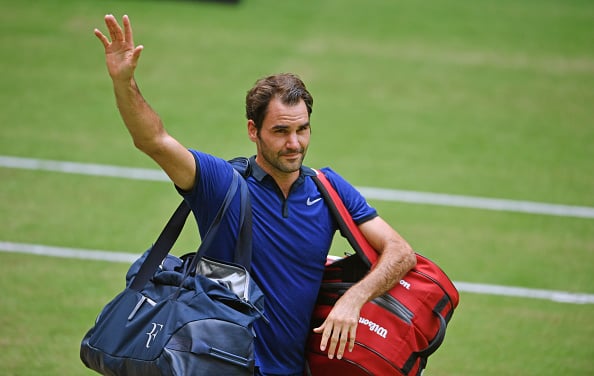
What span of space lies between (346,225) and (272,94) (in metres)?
0.84

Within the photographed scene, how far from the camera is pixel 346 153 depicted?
1134cm

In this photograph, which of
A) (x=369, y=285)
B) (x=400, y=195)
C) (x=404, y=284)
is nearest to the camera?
(x=369, y=285)

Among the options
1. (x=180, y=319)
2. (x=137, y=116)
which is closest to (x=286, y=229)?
(x=180, y=319)

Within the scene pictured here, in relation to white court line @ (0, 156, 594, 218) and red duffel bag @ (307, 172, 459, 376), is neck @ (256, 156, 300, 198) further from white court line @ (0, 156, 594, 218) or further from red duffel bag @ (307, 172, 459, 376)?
white court line @ (0, 156, 594, 218)

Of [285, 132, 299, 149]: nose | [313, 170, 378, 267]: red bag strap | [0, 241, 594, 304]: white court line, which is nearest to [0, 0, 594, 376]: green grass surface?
[0, 241, 594, 304]: white court line

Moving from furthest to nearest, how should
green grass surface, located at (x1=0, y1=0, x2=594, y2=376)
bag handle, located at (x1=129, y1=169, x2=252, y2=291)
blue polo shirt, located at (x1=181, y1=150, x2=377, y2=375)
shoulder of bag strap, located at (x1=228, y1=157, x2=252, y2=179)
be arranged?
green grass surface, located at (x1=0, y1=0, x2=594, y2=376) < shoulder of bag strap, located at (x1=228, y1=157, x2=252, y2=179) < blue polo shirt, located at (x1=181, y1=150, x2=377, y2=375) < bag handle, located at (x1=129, y1=169, x2=252, y2=291)

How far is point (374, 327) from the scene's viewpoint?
4848 millimetres

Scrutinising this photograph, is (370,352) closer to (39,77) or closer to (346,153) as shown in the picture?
(346,153)

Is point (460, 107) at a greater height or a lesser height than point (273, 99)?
lesser

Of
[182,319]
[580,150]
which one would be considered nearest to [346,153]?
[580,150]

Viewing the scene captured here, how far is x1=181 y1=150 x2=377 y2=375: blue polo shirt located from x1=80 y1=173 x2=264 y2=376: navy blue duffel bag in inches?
4.4

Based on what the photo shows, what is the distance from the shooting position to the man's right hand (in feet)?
14.1

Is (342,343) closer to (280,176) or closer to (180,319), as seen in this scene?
(180,319)

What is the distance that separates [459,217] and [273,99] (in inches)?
217
